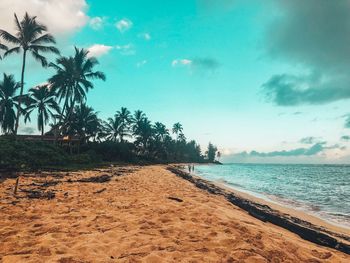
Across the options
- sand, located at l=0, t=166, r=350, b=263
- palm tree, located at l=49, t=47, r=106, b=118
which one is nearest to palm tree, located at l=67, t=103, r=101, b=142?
palm tree, located at l=49, t=47, r=106, b=118

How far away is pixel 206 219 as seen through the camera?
6.50m

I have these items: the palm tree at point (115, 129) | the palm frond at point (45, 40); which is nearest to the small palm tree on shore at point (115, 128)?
the palm tree at point (115, 129)

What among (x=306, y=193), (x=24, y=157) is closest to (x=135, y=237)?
(x=24, y=157)

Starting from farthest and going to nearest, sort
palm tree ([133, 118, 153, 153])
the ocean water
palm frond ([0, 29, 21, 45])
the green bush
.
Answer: palm tree ([133, 118, 153, 153]) < palm frond ([0, 29, 21, 45]) < the green bush < the ocean water

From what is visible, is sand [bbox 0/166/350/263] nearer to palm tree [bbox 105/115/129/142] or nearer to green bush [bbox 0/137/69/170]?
green bush [bbox 0/137/69/170]

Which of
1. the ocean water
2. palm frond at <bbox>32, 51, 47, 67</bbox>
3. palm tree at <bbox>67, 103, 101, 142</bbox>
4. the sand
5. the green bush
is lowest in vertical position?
the ocean water

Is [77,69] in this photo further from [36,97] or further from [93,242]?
[93,242]

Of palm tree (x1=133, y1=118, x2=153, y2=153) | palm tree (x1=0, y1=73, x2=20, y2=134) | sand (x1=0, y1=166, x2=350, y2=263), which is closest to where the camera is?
sand (x1=0, y1=166, x2=350, y2=263)

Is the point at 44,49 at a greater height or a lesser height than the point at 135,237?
greater

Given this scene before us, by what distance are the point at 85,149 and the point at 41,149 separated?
22.5 meters

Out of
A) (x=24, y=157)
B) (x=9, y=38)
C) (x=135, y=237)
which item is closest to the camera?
(x=135, y=237)

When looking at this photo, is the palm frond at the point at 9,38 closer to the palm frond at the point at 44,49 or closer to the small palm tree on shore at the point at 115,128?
the palm frond at the point at 44,49

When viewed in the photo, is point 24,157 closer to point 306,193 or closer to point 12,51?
point 12,51

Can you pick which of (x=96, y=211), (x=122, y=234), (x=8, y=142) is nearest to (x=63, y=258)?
(x=122, y=234)
